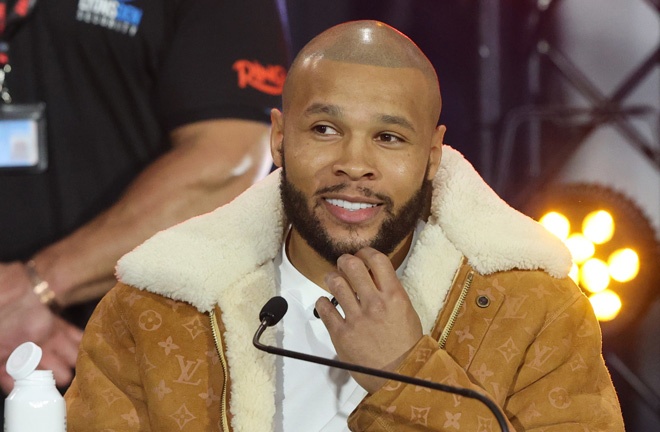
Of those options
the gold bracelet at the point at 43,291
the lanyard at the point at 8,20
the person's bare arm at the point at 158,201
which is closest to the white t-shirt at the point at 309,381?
the person's bare arm at the point at 158,201

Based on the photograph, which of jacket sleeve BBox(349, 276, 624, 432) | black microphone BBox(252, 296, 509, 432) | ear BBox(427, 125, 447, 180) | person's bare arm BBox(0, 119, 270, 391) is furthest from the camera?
person's bare arm BBox(0, 119, 270, 391)

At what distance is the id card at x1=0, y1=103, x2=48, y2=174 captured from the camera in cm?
284

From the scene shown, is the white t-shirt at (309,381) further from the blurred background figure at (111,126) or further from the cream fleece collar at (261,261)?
the blurred background figure at (111,126)

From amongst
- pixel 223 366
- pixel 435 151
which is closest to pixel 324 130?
pixel 435 151

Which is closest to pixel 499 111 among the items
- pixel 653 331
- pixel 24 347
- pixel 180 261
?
pixel 653 331

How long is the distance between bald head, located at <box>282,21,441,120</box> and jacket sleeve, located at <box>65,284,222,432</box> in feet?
1.79

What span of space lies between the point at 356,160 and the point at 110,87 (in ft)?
3.32

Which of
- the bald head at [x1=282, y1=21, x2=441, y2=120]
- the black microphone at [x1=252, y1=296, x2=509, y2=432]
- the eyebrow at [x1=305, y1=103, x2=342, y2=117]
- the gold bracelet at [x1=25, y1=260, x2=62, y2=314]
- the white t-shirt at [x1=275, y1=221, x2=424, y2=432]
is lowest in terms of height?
the gold bracelet at [x1=25, y1=260, x2=62, y2=314]

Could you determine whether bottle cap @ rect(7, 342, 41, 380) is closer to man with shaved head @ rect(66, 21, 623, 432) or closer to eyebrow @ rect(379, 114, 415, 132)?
man with shaved head @ rect(66, 21, 623, 432)

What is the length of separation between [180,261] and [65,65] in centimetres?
93

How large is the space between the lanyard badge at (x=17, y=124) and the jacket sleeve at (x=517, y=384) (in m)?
1.32

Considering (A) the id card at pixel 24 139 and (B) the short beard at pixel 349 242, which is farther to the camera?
(A) the id card at pixel 24 139

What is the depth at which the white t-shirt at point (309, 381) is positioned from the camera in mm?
2248

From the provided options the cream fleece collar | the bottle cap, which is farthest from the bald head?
the bottle cap
